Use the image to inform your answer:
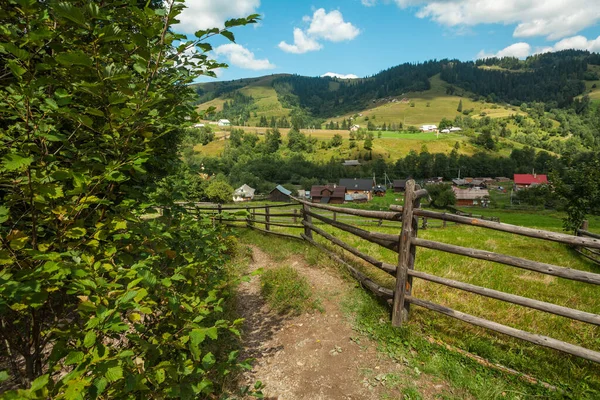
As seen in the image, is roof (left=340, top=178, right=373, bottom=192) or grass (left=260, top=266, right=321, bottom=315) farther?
roof (left=340, top=178, right=373, bottom=192)

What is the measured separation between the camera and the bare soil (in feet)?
11.2

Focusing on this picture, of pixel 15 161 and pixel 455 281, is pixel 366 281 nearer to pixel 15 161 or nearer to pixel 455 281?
pixel 455 281

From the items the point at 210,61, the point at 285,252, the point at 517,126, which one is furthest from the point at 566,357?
the point at 517,126

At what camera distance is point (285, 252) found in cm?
853

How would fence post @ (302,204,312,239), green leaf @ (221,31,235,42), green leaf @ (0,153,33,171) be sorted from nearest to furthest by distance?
green leaf @ (0,153,33,171)
green leaf @ (221,31,235,42)
fence post @ (302,204,312,239)

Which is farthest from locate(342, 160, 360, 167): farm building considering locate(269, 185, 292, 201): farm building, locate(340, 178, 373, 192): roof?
locate(269, 185, 292, 201): farm building

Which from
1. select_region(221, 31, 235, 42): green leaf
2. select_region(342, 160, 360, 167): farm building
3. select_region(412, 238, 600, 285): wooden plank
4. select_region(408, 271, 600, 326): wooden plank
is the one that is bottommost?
select_region(342, 160, 360, 167): farm building

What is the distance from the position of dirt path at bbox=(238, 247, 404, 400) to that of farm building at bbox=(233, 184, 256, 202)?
7128 centimetres

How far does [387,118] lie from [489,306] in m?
199

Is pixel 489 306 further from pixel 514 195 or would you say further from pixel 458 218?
pixel 514 195

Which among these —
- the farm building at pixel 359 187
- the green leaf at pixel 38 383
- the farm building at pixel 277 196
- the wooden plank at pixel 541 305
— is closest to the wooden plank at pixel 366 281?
the wooden plank at pixel 541 305

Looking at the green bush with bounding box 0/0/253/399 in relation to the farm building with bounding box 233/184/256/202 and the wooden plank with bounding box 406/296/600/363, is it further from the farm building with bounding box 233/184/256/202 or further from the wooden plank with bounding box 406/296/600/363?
the farm building with bounding box 233/184/256/202

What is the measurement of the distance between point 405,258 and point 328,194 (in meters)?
73.5

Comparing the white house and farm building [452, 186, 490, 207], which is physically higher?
the white house
